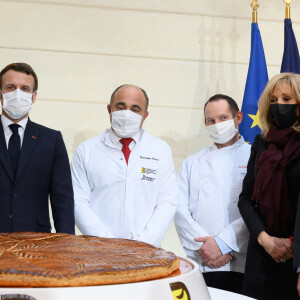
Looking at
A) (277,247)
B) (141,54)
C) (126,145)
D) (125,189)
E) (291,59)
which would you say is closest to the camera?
(277,247)

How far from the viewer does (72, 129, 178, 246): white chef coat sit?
Answer: 233 centimetres

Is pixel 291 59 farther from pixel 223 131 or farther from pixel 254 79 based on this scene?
pixel 223 131

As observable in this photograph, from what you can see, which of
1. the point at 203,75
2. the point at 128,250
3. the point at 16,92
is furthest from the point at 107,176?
the point at 203,75

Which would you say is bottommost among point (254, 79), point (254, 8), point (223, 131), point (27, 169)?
point (27, 169)

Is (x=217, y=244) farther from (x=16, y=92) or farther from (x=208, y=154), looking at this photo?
(x=16, y=92)

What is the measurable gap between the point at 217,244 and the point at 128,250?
1.45m

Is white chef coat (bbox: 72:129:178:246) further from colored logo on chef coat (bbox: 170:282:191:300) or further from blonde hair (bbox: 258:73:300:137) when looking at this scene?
colored logo on chef coat (bbox: 170:282:191:300)

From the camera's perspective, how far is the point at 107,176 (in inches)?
95.0

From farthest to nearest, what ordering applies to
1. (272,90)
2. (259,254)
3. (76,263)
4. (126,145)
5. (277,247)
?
(126,145) < (272,90) < (259,254) < (277,247) < (76,263)

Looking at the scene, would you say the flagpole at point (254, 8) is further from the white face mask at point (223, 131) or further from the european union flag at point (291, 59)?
the white face mask at point (223, 131)

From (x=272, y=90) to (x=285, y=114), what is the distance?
5.2 inches

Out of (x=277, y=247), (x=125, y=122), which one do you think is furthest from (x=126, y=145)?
(x=277, y=247)

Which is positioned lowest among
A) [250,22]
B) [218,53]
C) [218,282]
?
[218,282]

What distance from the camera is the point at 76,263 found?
2.72 ft
